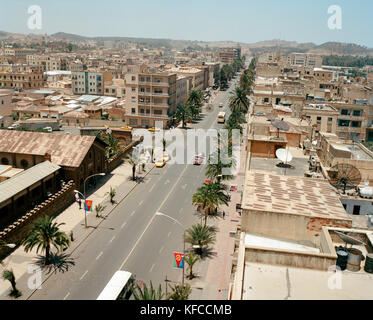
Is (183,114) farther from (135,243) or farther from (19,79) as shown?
(19,79)

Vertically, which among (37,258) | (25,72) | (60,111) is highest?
(25,72)

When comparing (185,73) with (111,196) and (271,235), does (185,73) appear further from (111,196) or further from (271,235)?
(271,235)

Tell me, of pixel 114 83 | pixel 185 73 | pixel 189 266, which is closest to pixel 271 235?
pixel 189 266

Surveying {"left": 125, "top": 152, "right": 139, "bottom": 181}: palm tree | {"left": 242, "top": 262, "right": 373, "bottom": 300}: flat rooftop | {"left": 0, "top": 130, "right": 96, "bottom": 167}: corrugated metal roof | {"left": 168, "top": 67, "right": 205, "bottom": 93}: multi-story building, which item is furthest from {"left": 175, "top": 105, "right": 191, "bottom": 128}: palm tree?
{"left": 242, "top": 262, "right": 373, "bottom": 300}: flat rooftop

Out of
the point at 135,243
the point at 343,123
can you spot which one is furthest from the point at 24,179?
the point at 343,123

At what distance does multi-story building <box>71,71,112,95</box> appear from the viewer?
150125mm

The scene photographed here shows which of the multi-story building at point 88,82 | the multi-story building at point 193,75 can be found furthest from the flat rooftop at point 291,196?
the multi-story building at point 88,82

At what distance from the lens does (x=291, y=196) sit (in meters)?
30.5

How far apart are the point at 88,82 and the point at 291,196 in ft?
439

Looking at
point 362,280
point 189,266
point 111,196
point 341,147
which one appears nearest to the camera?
point 362,280

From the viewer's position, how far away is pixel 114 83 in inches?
6063

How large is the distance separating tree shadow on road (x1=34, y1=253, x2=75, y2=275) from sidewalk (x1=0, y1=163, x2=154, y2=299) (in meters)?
0.75

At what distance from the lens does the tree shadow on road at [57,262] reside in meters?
37.5

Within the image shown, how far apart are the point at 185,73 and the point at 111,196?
101m
